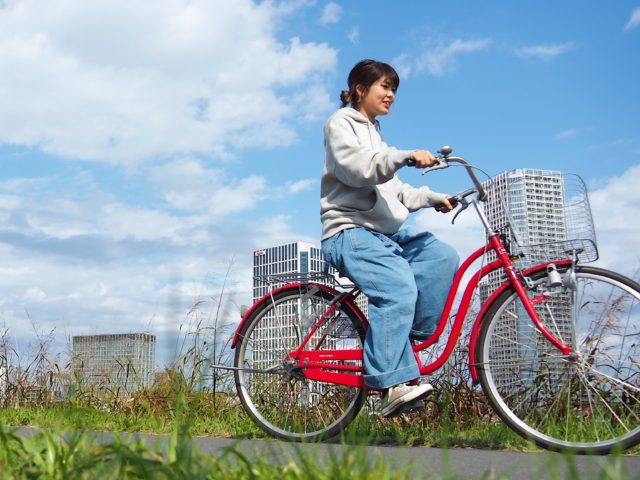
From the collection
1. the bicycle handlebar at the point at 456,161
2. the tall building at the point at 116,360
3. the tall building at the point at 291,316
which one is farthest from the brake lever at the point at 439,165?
the tall building at the point at 116,360

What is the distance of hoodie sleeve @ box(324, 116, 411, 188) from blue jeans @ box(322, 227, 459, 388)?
31 cm

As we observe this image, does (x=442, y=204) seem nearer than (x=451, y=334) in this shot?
No

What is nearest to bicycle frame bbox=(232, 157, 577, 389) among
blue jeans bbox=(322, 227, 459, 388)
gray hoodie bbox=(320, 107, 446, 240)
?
blue jeans bbox=(322, 227, 459, 388)

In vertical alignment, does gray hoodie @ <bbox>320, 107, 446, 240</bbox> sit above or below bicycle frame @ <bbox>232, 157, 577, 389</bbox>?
above

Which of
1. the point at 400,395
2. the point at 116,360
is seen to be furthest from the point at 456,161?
the point at 116,360

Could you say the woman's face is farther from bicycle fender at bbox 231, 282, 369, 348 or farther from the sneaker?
the sneaker

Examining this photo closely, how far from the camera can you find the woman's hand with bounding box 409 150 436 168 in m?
3.52

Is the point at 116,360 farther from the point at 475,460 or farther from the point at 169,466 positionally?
the point at 169,466

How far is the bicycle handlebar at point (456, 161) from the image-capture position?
358 centimetres

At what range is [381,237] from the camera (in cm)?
401

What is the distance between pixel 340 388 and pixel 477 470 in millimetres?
1623

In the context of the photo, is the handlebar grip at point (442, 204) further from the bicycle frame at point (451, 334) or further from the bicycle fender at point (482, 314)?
the bicycle fender at point (482, 314)

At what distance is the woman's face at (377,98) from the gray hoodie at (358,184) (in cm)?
7

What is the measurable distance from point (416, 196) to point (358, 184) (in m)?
0.58
